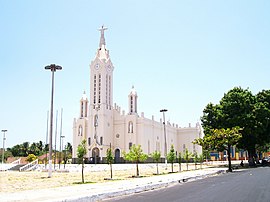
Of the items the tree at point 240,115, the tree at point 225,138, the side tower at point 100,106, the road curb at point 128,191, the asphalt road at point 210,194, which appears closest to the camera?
the asphalt road at point 210,194

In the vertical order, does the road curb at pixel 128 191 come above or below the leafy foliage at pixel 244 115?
below

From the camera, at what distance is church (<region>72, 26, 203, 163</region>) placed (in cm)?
6305

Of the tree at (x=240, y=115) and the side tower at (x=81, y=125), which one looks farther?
Result: the side tower at (x=81, y=125)

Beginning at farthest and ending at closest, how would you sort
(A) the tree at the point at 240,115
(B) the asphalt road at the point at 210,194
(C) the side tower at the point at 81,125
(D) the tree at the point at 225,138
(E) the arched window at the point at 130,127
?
1. (C) the side tower at the point at 81,125
2. (E) the arched window at the point at 130,127
3. (A) the tree at the point at 240,115
4. (D) the tree at the point at 225,138
5. (B) the asphalt road at the point at 210,194

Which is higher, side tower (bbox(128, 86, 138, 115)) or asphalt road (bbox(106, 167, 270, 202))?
side tower (bbox(128, 86, 138, 115))

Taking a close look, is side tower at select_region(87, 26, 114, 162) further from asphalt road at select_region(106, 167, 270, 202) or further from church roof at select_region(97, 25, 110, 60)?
asphalt road at select_region(106, 167, 270, 202)

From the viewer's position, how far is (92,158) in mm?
61031

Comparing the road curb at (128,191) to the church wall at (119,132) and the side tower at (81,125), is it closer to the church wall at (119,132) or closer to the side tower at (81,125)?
the church wall at (119,132)

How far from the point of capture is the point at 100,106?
63.7 meters

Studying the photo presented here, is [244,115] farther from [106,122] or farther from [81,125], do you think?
[81,125]

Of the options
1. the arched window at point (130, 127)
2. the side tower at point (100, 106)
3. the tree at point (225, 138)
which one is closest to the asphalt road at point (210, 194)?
the tree at point (225, 138)

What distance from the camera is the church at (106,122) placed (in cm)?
6305

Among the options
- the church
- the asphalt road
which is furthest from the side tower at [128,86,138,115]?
the asphalt road

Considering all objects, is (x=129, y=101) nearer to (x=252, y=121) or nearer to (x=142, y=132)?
(x=142, y=132)
